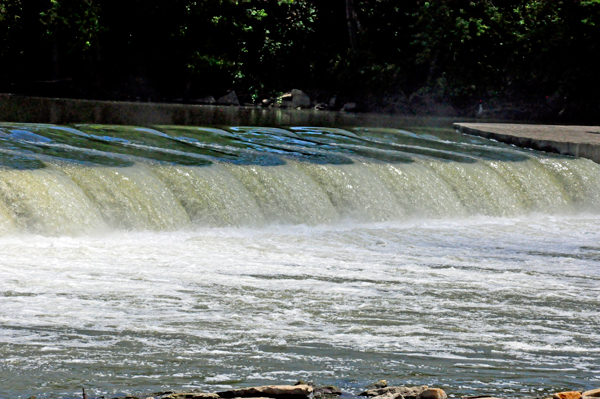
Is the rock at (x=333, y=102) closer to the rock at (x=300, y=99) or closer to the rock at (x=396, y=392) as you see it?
the rock at (x=300, y=99)

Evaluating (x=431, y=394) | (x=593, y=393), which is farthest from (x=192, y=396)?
(x=593, y=393)

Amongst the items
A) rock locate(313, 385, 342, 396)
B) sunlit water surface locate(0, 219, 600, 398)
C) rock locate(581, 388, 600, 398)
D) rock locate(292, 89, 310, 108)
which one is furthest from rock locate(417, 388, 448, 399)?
rock locate(292, 89, 310, 108)

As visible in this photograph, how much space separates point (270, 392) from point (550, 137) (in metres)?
12.8

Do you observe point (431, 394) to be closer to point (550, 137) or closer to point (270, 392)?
point (270, 392)

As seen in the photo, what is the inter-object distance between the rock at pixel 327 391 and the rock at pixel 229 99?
28.6m

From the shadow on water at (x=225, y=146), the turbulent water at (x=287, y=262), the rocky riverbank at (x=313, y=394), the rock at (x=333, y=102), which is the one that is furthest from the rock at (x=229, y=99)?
the rocky riverbank at (x=313, y=394)

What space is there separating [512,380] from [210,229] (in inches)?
227

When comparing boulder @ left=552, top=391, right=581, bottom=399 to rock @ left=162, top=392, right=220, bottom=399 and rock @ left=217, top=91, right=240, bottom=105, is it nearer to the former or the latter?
rock @ left=162, top=392, right=220, bottom=399

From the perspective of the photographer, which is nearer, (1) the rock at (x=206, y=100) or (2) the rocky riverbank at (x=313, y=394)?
(2) the rocky riverbank at (x=313, y=394)

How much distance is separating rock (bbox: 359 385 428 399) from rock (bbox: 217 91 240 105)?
1130 inches

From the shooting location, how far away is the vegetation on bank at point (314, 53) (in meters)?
29.2

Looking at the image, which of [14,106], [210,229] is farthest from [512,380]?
[14,106]

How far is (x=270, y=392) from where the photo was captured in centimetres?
403

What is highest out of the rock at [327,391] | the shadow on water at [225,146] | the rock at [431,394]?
the shadow on water at [225,146]
